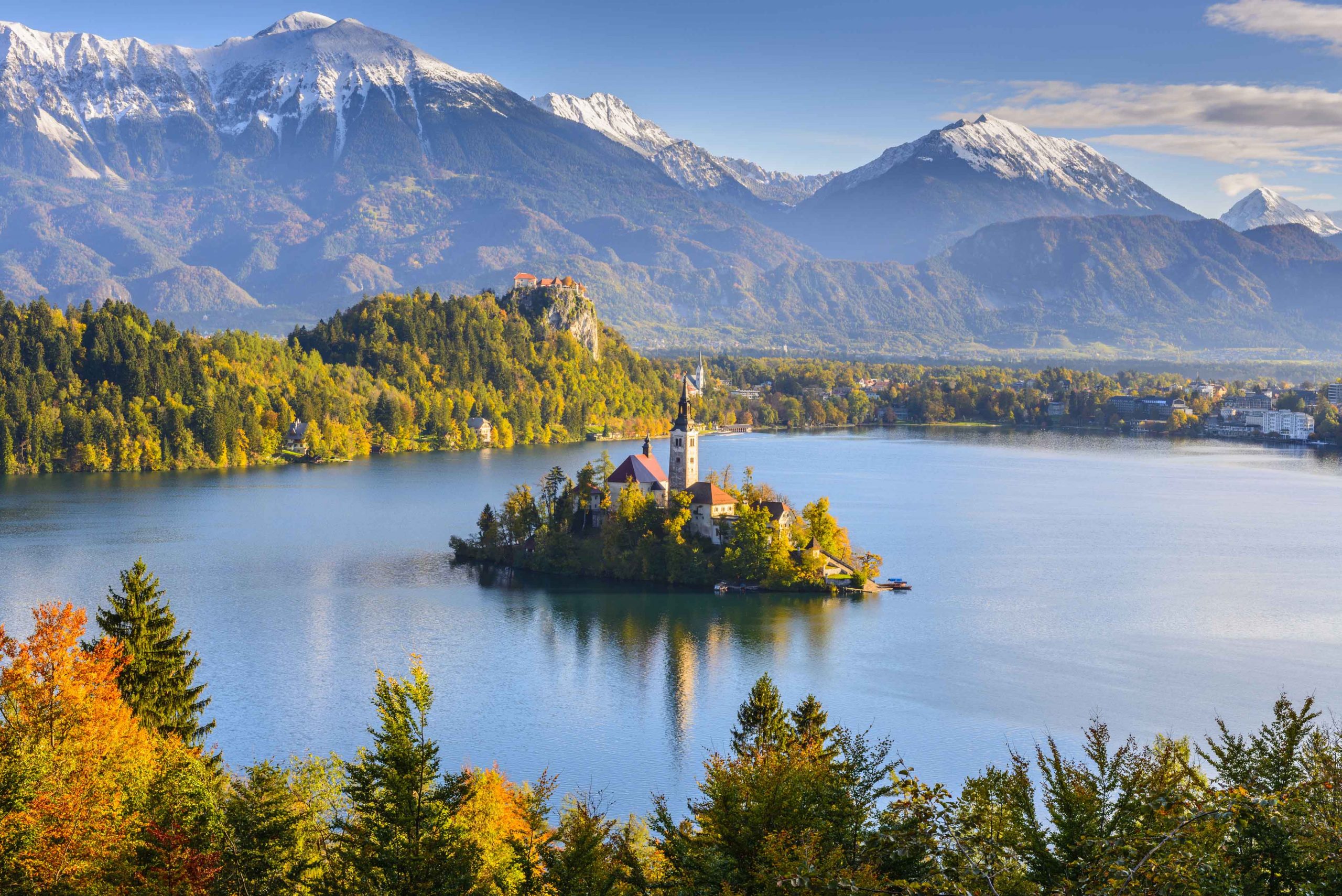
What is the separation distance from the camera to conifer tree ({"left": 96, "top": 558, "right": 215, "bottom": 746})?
2031 cm

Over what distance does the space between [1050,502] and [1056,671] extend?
33.2 metres

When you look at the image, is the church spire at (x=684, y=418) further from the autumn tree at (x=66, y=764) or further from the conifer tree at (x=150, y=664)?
the autumn tree at (x=66, y=764)

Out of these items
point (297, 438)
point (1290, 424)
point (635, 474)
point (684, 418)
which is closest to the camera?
point (635, 474)

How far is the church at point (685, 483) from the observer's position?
42.8 meters

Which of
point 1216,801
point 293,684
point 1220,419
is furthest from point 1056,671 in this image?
point 1220,419

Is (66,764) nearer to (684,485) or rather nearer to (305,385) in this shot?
(684,485)

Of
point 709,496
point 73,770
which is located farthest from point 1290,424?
point 73,770

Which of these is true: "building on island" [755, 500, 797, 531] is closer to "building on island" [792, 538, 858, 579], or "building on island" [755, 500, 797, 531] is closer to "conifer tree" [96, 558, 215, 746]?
"building on island" [792, 538, 858, 579]

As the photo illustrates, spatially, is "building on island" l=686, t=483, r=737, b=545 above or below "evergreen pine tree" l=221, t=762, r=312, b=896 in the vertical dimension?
above

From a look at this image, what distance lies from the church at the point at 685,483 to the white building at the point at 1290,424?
264 feet

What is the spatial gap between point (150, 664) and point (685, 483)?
2612 cm

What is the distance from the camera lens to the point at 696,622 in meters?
37.2

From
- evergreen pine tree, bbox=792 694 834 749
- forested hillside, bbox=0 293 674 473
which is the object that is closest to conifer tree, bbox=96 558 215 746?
evergreen pine tree, bbox=792 694 834 749

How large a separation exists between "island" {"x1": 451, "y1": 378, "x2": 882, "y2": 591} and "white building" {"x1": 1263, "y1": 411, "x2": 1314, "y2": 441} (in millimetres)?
76827
